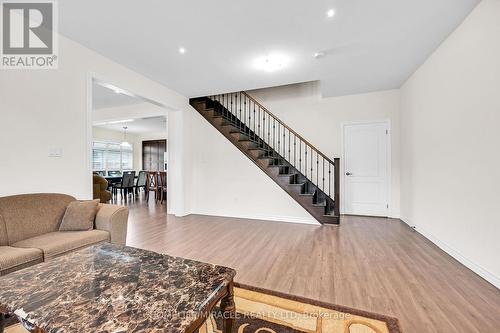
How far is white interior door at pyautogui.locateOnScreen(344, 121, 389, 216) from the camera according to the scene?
462 cm

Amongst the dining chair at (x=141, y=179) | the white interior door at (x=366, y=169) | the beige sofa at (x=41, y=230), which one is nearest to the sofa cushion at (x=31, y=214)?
the beige sofa at (x=41, y=230)

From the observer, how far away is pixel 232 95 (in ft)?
18.5

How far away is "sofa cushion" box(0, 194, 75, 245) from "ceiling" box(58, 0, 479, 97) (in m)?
1.99

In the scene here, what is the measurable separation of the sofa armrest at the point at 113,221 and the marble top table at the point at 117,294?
996mm

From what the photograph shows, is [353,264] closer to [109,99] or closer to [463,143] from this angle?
[463,143]

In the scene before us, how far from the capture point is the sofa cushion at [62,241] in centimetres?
192

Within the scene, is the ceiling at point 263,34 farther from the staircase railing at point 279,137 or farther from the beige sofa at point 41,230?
the beige sofa at point 41,230

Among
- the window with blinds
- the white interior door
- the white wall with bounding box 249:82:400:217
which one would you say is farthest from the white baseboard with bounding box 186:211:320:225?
the window with blinds

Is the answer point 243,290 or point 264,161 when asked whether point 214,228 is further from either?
point 243,290

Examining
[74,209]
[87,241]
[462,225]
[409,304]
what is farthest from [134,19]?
[462,225]

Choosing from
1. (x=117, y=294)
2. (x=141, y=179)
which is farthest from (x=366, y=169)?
(x=141, y=179)

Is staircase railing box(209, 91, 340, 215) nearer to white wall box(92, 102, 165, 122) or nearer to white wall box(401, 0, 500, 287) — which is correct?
white wall box(92, 102, 165, 122)

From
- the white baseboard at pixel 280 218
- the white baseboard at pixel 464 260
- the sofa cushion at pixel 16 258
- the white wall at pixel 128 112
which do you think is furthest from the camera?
the white wall at pixel 128 112

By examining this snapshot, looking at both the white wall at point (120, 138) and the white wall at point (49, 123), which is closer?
the white wall at point (49, 123)
